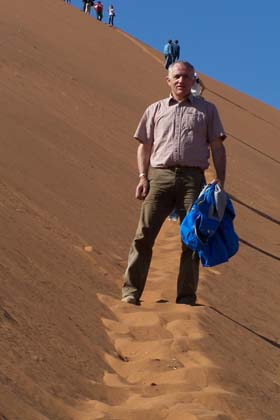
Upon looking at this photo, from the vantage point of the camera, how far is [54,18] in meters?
28.0

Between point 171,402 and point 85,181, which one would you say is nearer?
point 171,402

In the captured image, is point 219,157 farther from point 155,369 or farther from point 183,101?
point 155,369

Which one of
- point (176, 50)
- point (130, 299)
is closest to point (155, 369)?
point (130, 299)

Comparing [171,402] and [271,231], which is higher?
[171,402]

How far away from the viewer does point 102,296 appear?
5.41m

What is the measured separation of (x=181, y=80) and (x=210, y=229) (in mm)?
902

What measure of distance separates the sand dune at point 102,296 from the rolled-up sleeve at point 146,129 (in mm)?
912

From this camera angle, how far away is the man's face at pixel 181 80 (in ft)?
18.0

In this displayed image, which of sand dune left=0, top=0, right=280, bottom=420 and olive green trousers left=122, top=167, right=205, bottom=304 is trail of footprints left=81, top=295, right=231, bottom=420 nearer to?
sand dune left=0, top=0, right=280, bottom=420

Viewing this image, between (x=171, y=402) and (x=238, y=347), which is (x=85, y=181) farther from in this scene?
(x=171, y=402)

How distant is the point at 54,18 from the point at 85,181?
19.8 m

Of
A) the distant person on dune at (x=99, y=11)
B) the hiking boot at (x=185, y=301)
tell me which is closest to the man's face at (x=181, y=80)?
the hiking boot at (x=185, y=301)

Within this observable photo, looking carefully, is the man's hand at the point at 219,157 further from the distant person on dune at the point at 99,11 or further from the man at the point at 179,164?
the distant person on dune at the point at 99,11

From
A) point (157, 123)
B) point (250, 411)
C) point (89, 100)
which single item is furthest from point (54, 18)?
point (250, 411)
